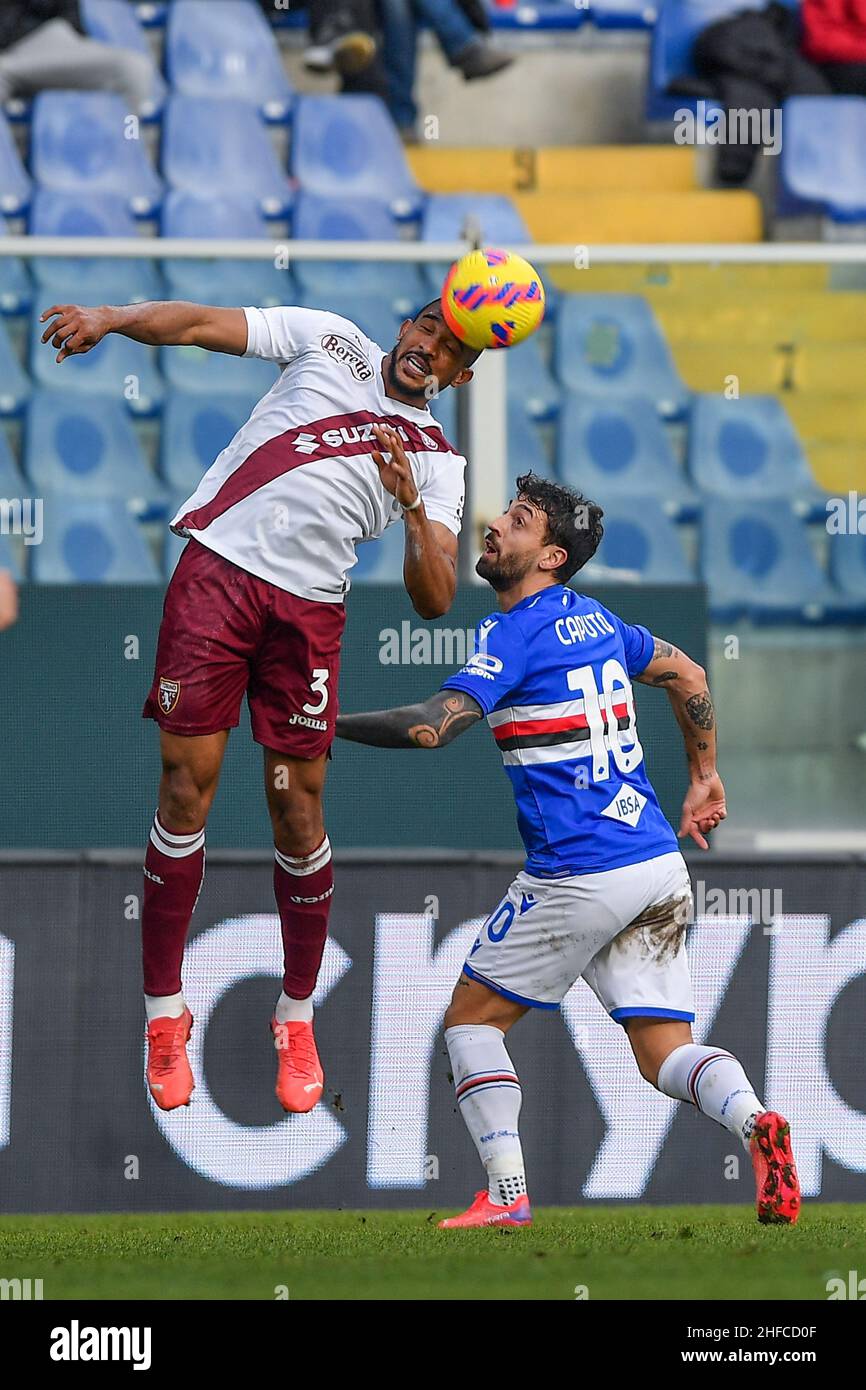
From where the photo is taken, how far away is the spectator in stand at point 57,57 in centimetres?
1122

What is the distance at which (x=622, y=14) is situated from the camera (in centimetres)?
1285

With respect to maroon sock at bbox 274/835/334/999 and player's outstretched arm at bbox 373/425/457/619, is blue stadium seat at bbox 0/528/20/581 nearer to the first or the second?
maroon sock at bbox 274/835/334/999

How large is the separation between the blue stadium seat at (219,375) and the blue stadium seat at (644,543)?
176 cm

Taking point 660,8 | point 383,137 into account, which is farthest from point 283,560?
point 660,8

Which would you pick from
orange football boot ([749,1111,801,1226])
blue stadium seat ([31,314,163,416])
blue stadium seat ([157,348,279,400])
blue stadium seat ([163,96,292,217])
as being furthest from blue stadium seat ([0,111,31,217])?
orange football boot ([749,1111,801,1226])

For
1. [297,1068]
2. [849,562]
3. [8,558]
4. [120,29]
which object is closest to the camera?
[297,1068]

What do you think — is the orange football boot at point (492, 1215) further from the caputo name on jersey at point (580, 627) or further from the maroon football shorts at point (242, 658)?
the caputo name on jersey at point (580, 627)

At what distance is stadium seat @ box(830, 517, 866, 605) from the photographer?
9.05 m

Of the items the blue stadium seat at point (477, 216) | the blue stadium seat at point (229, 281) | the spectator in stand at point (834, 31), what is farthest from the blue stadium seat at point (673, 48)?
the blue stadium seat at point (229, 281)

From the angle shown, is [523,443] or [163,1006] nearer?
[163,1006]

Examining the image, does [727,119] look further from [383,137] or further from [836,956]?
[836,956]

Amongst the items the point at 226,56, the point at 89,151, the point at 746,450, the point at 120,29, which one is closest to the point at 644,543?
the point at 746,450

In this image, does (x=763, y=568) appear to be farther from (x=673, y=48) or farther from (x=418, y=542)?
(x=673, y=48)

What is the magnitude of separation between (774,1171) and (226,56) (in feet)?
29.6
